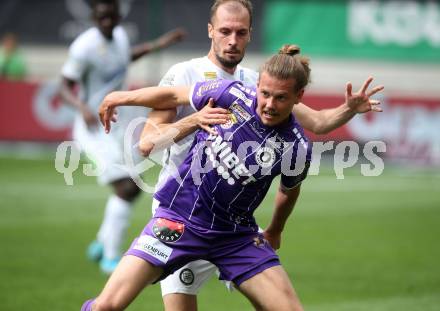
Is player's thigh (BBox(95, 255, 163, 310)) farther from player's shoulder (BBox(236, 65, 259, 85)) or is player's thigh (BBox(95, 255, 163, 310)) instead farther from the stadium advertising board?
the stadium advertising board

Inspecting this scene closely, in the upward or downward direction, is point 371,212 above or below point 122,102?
below

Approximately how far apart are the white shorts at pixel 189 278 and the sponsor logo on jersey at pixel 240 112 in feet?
3.75

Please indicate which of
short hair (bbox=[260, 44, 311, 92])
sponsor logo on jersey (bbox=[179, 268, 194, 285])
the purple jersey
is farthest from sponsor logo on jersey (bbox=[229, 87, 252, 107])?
sponsor logo on jersey (bbox=[179, 268, 194, 285])

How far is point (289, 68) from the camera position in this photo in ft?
18.8

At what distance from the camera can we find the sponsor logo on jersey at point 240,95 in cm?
592

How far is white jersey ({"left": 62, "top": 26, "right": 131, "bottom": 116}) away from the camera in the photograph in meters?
11.2

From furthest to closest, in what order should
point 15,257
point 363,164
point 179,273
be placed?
point 363,164
point 15,257
point 179,273

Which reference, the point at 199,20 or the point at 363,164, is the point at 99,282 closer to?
the point at 363,164

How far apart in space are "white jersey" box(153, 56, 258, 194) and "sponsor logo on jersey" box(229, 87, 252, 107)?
454 mm

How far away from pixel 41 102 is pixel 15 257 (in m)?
10.7

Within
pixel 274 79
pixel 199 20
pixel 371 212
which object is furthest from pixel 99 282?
pixel 199 20

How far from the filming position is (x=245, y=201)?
604cm

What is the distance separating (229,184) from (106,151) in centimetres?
511

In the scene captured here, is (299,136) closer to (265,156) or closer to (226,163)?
(265,156)
